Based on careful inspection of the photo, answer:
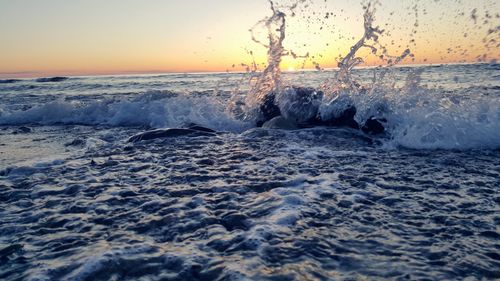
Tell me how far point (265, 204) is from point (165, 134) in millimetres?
4944

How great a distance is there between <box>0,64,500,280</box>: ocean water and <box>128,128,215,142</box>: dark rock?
0.27 m

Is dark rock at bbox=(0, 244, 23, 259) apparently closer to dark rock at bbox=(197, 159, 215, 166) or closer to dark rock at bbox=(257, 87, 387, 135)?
dark rock at bbox=(197, 159, 215, 166)

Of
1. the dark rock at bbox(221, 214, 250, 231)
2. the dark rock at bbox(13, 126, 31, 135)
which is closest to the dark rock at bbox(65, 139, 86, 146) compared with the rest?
the dark rock at bbox(13, 126, 31, 135)

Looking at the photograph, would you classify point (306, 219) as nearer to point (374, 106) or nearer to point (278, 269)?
point (278, 269)

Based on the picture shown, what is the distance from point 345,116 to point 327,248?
6.54 meters

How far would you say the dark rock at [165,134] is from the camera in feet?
26.5

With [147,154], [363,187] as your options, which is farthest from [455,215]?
[147,154]

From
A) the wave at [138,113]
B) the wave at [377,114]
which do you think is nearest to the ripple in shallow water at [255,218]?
the wave at [377,114]

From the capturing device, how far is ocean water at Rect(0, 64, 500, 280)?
2.71 meters

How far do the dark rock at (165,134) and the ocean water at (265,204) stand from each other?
0.89ft

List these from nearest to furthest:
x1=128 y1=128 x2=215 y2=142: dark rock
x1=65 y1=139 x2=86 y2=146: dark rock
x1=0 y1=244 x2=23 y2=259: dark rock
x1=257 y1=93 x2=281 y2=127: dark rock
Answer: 1. x1=0 y1=244 x2=23 y2=259: dark rock
2. x1=65 y1=139 x2=86 y2=146: dark rock
3. x1=128 y1=128 x2=215 y2=142: dark rock
4. x1=257 y1=93 x2=281 y2=127: dark rock

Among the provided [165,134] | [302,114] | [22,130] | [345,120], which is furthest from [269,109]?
[22,130]

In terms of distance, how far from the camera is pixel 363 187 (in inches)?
175

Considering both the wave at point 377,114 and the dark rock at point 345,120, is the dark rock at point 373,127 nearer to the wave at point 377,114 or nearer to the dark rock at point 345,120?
the wave at point 377,114
